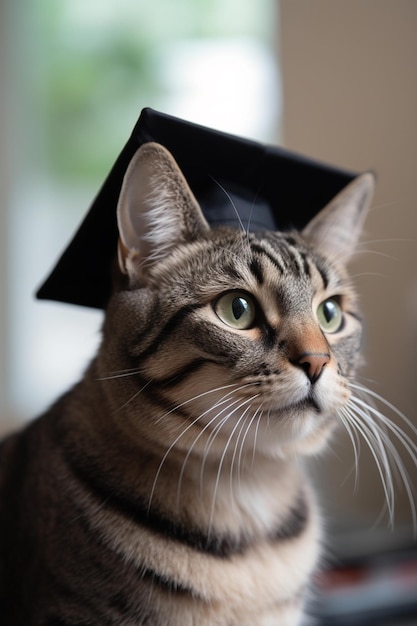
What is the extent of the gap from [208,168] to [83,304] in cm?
32

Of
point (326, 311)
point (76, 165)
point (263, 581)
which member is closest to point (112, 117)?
point (76, 165)

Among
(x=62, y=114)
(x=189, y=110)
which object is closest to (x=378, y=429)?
(x=189, y=110)

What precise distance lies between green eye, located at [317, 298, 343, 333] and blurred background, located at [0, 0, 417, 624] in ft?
3.05

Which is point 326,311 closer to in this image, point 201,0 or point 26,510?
point 26,510

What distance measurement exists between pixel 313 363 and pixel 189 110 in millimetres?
1842

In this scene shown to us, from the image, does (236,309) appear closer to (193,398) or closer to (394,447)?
(193,398)

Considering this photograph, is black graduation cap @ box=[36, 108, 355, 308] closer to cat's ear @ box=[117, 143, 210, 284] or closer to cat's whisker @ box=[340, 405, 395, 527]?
cat's ear @ box=[117, 143, 210, 284]

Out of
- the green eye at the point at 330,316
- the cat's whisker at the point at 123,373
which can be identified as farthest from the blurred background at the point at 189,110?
the cat's whisker at the point at 123,373

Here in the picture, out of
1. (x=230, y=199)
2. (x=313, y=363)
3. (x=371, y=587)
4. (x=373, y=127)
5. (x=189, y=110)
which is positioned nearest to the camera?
(x=313, y=363)

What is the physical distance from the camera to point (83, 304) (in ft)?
3.23

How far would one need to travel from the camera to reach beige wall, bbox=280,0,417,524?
1783mm

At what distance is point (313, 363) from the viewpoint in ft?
2.29

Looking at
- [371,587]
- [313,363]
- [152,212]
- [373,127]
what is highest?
[373,127]

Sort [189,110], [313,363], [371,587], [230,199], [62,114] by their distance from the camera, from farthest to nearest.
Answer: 1. [62,114]
2. [189,110]
3. [371,587]
4. [230,199]
5. [313,363]
